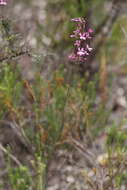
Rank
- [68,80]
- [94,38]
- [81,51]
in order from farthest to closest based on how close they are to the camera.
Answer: [94,38] < [68,80] < [81,51]

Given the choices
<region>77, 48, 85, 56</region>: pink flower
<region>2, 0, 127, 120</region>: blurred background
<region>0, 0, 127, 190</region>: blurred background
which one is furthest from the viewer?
<region>2, 0, 127, 120</region>: blurred background

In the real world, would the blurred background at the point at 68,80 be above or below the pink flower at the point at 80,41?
below

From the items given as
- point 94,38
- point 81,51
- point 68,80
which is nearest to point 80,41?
point 81,51

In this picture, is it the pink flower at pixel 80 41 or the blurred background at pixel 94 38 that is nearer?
the pink flower at pixel 80 41

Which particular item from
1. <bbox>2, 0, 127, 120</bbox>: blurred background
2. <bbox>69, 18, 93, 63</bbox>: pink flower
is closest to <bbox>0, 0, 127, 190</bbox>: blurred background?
<bbox>2, 0, 127, 120</bbox>: blurred background

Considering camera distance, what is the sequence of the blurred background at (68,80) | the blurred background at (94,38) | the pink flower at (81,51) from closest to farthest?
1. the pink flower at (81,51)
2. the blurred background at (68,80)
3. the blurred background at (94,38)

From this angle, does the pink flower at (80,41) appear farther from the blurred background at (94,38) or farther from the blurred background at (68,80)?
the blurred background at (94,38)

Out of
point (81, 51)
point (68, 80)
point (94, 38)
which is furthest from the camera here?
point (94, 38)

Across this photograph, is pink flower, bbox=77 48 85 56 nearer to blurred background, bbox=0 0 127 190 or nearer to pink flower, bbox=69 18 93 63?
pink flower, bbox=69 18 93 63

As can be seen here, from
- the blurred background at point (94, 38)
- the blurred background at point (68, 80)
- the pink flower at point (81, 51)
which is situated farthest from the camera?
the blurred background at point (94, 38)

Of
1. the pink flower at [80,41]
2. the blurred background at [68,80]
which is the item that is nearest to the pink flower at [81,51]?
the pink flower at [80,41]

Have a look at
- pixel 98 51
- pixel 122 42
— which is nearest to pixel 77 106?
pixel 98 51

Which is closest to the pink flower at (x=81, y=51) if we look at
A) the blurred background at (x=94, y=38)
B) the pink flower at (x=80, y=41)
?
the pink flower at (x=80, y=41)

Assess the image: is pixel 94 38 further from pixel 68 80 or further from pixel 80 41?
pixel 80 41
